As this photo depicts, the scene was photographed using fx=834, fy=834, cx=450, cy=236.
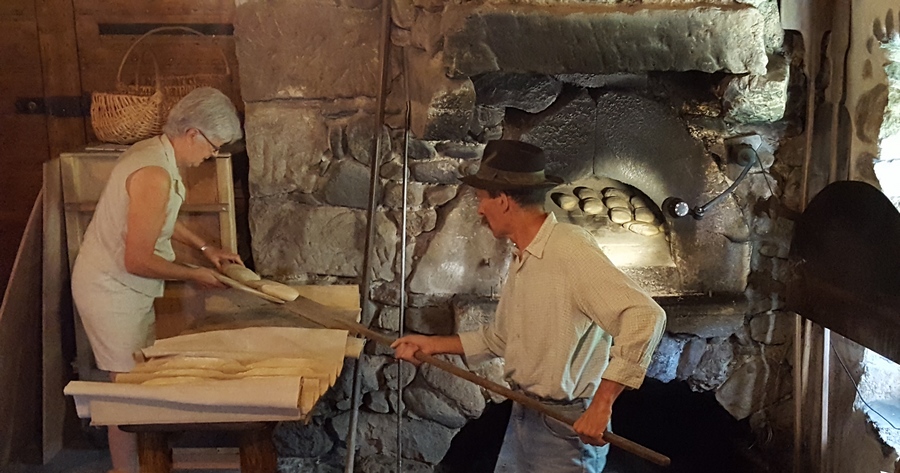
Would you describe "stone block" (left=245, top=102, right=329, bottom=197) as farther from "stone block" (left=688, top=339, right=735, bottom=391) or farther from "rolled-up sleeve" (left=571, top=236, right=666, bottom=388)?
"stone block" (left=688, top=339, right=735, bottom=391)

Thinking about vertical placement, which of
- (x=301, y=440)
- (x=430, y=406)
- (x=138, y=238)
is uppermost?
(x=138, y=238)

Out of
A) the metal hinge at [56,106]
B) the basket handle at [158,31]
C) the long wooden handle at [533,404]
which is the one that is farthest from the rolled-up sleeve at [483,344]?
the metal hinge at [56,106]

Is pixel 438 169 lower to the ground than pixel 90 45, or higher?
lower

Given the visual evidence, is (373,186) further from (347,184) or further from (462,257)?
(462,257)

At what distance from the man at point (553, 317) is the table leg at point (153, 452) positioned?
0.60 m

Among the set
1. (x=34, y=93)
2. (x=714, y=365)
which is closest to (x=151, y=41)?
(x=34, y=93)

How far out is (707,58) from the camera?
2496 millimetres

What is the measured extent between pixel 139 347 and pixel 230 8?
47.5 inches

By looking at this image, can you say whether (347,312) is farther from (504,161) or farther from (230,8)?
(230,8)

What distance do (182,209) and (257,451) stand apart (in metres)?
1.10

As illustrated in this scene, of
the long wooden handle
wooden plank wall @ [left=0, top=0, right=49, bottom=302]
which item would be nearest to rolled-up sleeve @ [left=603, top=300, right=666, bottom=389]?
the long wooden handle

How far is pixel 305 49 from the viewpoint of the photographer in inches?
109

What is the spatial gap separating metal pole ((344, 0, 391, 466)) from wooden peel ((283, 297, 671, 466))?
268 mm

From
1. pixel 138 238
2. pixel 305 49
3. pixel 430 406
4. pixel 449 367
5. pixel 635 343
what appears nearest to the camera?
pixel 635 343
